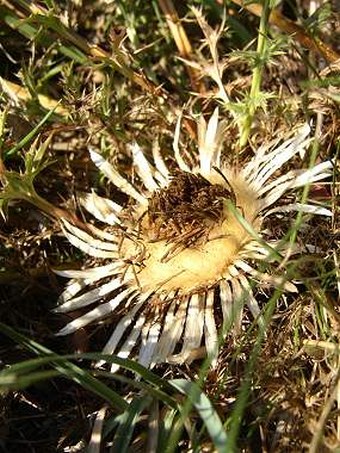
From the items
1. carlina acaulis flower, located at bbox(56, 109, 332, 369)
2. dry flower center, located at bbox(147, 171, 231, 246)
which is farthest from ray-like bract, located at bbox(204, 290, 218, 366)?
dry flower center, located at bbox(147, 171, 231, 246)

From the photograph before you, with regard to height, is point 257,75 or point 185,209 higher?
point 257,75

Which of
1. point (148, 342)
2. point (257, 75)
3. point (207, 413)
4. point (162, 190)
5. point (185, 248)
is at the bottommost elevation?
point (207, 413)

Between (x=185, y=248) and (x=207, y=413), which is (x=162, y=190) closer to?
(x=185, y=248)

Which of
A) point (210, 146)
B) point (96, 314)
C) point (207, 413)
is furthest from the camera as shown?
point (210, 146)

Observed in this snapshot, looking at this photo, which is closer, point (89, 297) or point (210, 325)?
point (210, 325)

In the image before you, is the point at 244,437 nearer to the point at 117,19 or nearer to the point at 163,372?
the point at 163,372

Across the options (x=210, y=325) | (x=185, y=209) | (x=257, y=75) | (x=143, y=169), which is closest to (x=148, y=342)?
(x=210, y=325)

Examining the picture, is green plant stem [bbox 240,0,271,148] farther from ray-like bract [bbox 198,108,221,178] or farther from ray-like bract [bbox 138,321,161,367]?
Answer: ray-like bract [bbox 138,321,161,367]
